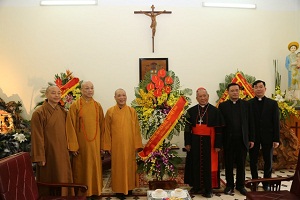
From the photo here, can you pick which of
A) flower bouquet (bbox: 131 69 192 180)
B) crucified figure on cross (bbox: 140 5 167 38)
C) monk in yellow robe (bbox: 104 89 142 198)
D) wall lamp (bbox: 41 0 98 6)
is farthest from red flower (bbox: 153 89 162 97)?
wall lamp (bbox: 41 0 98 6)

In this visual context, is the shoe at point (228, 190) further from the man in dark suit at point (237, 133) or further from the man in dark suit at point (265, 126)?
the man in dark suit at point (265, 126)

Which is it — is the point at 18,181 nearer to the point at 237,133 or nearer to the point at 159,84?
the point at 159,84

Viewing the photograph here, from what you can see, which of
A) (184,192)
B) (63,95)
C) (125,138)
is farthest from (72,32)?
(184,192)

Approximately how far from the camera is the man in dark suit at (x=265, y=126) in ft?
12.6

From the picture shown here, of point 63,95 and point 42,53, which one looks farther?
point 42,53

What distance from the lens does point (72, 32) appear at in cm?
580

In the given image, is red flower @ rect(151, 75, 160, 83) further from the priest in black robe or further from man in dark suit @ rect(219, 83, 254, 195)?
man in dark suit @ rect(219, 83, 254, 195)

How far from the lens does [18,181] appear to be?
2258 millimetres

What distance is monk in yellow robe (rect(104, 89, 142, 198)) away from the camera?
367 cm

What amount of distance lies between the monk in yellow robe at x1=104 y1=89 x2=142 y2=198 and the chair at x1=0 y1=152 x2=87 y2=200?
43.7 inches

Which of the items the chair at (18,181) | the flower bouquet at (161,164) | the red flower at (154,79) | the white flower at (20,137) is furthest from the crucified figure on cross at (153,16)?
the chair at (18,181)

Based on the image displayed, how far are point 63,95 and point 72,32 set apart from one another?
166 centimetres

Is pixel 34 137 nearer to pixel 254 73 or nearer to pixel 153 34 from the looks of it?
pixel 153 34

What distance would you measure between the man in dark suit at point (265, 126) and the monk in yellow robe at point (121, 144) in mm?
1898
